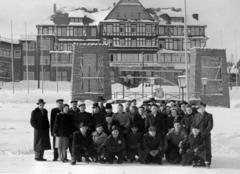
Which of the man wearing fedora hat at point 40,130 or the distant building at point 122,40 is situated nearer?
the man wearing fedora hat at point 40,130

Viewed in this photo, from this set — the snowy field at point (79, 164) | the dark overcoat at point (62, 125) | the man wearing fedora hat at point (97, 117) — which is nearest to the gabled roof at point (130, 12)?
the snowy field at point (79, 164)

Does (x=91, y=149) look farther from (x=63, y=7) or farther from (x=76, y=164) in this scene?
(x=63, y=7)

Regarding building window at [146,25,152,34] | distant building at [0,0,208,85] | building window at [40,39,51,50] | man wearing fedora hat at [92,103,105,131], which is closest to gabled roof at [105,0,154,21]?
distant building at [0,0,208,85]

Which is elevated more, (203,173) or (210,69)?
(210,69)

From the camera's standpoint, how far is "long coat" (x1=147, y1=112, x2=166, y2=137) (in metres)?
11.7

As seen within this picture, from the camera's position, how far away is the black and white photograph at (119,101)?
10.9 meters

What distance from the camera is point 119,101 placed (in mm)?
31516

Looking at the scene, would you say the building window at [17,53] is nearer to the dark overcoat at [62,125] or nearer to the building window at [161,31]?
the building window at [161,31]

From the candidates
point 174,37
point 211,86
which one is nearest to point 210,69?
point 211,86

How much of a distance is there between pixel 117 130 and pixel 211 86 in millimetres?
22572

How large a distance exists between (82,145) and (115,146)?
869mm

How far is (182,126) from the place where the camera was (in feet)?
37.5

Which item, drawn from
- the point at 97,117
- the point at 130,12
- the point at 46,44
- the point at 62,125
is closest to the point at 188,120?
the point at 97,117

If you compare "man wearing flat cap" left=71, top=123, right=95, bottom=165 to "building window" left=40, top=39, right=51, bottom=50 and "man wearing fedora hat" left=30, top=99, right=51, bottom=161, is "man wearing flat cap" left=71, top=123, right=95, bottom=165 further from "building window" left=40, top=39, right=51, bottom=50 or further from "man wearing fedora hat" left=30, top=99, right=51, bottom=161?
"building window" left=40, top=39, right=51, bottom=50
